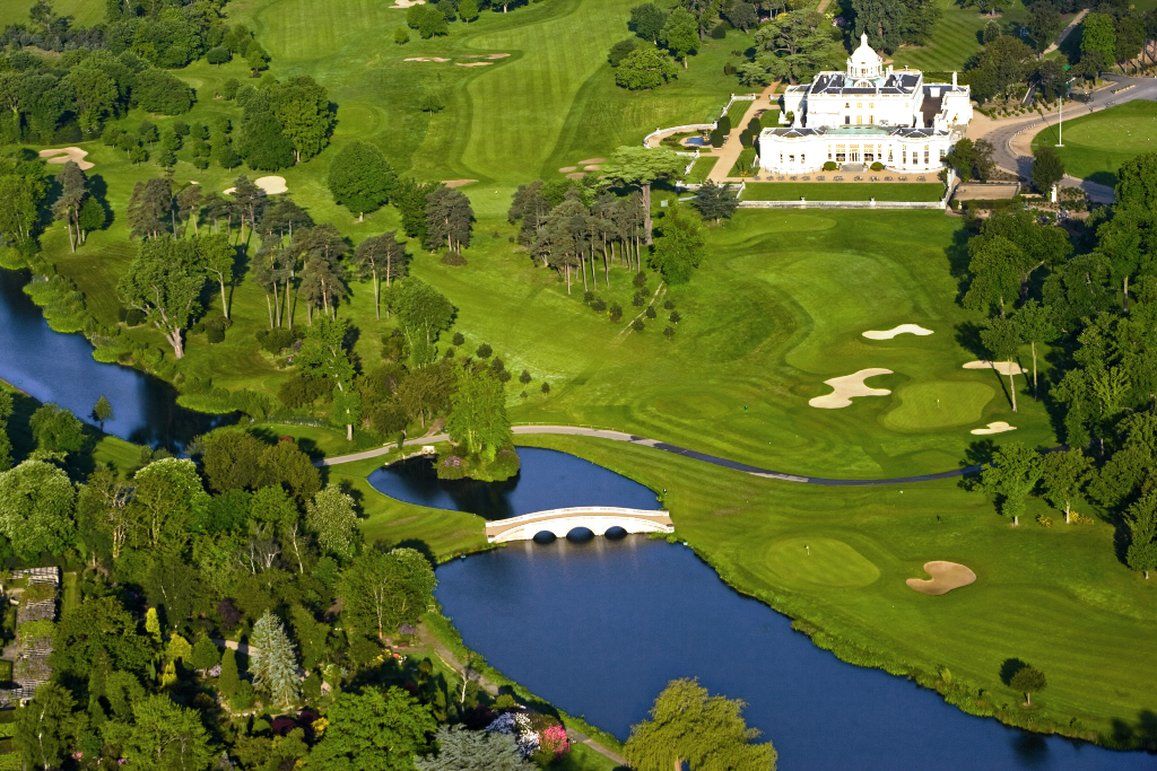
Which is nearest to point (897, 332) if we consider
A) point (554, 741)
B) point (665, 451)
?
point (665, 451)

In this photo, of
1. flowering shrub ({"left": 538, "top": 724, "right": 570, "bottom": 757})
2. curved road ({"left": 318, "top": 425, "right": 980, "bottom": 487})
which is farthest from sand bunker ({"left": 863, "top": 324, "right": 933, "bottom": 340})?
flowering shrub ({"left": 538, "top": 724, "right": 570, "bottom": 757})

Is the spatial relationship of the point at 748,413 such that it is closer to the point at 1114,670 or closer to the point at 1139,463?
the point at 1139,463

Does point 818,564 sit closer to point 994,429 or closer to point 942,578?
point 942,578

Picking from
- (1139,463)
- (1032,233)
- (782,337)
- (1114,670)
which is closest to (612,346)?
(782,337)

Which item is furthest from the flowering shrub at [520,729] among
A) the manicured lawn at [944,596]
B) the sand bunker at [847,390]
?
the sand bunker at [847,390]

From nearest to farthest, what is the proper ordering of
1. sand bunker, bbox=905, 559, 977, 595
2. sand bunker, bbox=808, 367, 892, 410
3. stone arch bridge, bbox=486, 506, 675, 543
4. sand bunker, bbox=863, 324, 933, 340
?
sand bunker, bbox=905, 559, 977, 595, stone arch bridge, bbox=486, 506, 675, 543, sand bunker, bbox=808, 367, 892, 410, sand bunker, bbox=863, 324, 933, 340

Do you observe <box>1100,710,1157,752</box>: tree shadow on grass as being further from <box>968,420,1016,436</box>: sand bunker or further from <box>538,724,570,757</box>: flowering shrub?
<box>968,420,1016,436</box>: sand bunker
